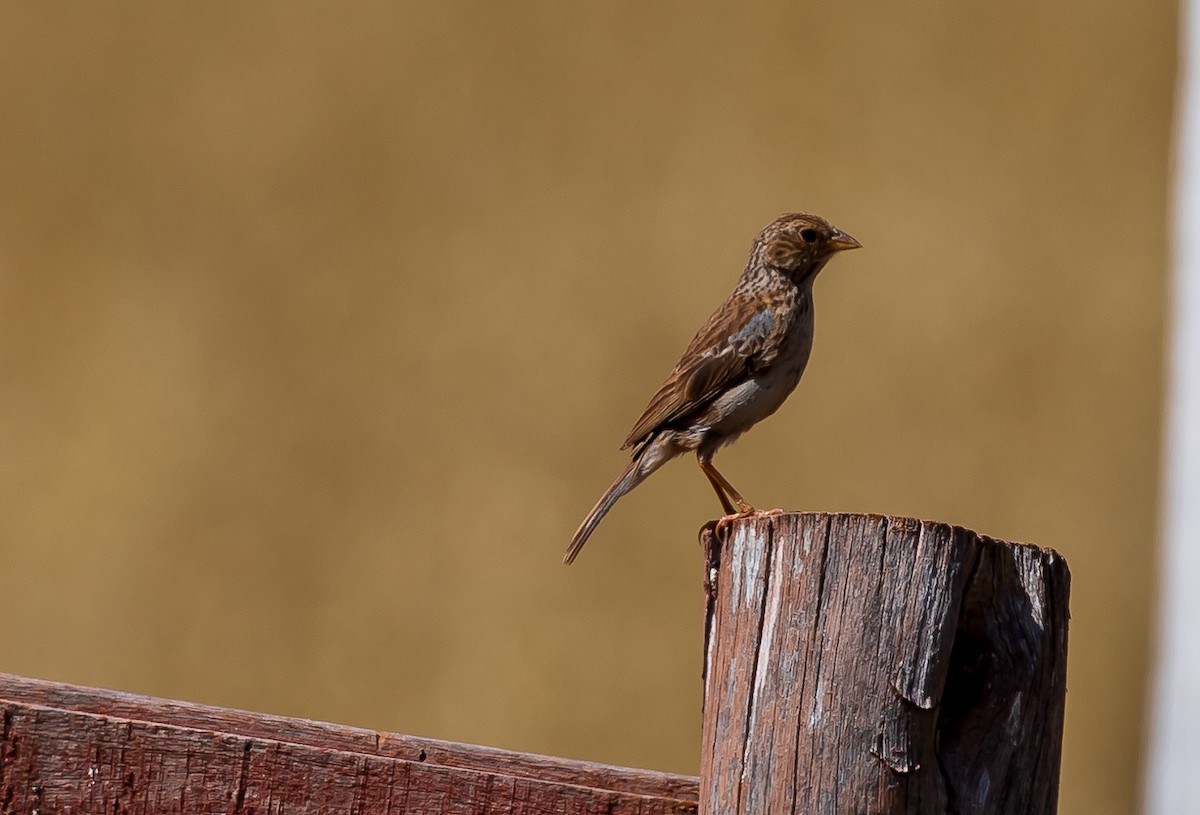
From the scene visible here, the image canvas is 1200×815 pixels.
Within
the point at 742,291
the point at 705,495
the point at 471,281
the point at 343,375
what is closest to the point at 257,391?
the point at 343,375

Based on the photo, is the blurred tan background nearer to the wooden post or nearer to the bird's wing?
the bird's wing

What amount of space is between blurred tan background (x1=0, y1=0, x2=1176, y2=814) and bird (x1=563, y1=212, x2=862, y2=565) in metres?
1.17

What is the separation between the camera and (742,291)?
5531 millimetres

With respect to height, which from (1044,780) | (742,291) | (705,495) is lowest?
(1044,780)

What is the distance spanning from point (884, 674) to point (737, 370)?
9.71 ft

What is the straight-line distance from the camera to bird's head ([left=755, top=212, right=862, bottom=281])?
5418mm

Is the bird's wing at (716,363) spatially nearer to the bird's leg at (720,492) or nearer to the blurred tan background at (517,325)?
the bird's leg at (720,492)

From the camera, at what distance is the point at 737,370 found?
509 cm

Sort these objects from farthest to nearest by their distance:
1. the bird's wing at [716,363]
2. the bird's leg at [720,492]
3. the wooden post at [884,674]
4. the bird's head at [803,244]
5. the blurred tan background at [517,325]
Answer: the blurred tan background at [517,325] < the bird's head at [803,244] < the bird's leg at [720,492] < the bird's wing at [716,363] < the wooden post at [884,674]

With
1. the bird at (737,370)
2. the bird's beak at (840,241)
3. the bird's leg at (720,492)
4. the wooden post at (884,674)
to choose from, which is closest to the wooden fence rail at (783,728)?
the wooden post at (884,674)

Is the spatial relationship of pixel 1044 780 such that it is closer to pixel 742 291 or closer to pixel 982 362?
pixel 742 291

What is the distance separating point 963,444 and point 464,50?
2.71 metres

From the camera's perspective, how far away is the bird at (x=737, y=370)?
201 inches

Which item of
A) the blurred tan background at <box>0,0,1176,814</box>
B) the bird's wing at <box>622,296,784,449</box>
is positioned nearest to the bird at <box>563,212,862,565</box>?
the bird's wing at <box>622,296,784,449</box>
